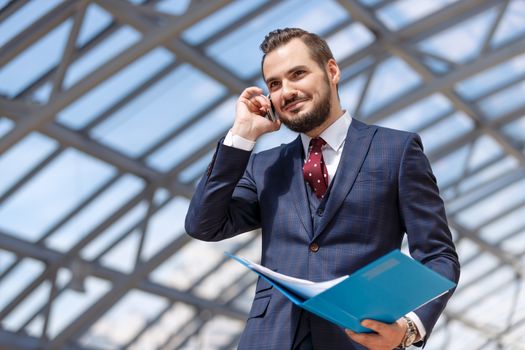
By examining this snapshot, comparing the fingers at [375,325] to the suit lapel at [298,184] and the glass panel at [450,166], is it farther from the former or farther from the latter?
A: the glass panel at [450,166]

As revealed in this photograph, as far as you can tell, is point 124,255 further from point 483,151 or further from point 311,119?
point 311,119

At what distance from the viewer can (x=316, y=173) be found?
8.70 ft

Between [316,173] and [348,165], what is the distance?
97 mm

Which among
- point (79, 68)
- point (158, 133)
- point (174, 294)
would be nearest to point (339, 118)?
point (79, 68)

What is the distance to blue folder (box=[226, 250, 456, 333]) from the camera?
2.10 metres

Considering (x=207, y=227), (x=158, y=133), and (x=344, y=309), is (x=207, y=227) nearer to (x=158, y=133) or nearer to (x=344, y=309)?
(x=344, y=309)

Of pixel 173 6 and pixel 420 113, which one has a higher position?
pixel 420 113

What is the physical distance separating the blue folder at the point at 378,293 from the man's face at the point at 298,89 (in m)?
0.55

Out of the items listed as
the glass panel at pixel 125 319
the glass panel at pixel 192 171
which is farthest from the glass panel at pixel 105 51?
the glass panel at pixel 125 319

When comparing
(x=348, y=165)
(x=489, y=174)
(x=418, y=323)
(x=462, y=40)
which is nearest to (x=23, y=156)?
(x=462, y=40)

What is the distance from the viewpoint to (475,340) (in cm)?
2831

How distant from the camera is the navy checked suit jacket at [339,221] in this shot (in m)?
2.49

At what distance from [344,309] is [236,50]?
410 inches

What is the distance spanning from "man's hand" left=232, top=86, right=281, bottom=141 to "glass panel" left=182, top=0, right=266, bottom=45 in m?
8.80
